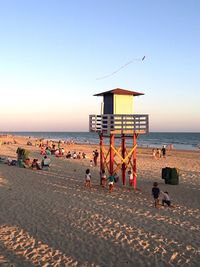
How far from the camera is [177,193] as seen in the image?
57.3ft

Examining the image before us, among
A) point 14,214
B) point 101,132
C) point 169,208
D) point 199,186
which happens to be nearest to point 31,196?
point 14,214

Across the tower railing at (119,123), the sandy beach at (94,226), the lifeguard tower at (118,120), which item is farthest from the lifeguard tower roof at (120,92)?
the sandy beach at (94,226)

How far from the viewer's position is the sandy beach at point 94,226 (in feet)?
28.0

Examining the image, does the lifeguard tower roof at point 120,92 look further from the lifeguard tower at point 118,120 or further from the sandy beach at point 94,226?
the sandy beach at point 94,226

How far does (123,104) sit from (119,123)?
4.40 ft

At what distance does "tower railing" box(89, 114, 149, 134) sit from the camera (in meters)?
17.8

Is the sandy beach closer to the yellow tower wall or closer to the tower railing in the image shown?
the tower railing

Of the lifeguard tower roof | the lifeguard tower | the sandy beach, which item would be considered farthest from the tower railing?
the sandy beach

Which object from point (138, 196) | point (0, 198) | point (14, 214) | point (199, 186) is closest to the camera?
point (14, 214)

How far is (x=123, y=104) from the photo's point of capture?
61.3 feet

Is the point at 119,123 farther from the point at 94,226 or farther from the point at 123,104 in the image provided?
the point at 94,226

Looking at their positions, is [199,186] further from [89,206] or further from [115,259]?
[115,259]

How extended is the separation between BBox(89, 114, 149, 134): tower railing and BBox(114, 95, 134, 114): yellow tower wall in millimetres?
636

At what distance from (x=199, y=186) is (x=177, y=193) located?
2879 mm
